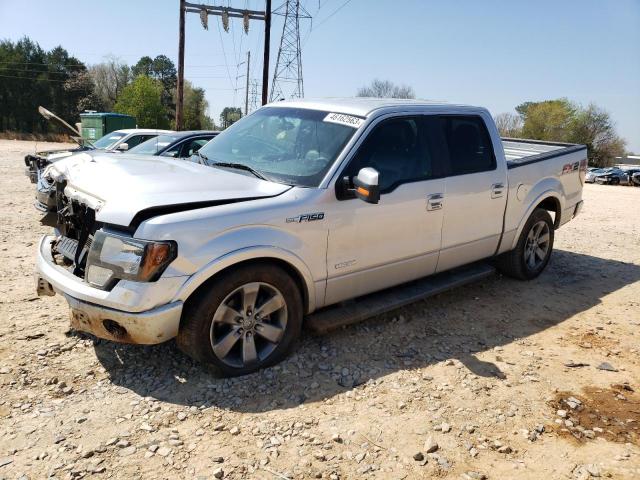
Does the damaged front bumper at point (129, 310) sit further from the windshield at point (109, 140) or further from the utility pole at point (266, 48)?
the utility pole at point (266, 48)

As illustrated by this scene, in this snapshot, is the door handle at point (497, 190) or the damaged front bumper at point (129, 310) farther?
the door handle at point (497, 190)

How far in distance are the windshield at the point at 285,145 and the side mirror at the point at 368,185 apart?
12.0 inches

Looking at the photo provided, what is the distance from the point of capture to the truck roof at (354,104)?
158 inches

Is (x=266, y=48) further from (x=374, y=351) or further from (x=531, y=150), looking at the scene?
(x=374, y=351)

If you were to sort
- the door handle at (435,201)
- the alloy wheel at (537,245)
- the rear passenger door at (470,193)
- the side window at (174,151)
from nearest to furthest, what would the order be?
the door handle at (435,201)
the rear passenger door at (470,193)
the alloy wheel at (537,245)
the side window at (174,151)

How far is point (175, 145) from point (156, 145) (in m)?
0.40

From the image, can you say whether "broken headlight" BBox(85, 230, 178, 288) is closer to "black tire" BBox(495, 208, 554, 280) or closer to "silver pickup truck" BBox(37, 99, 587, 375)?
"silver pickup truck" BBox(37, 99, 587, 375)

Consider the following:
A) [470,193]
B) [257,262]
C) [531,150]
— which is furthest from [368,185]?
[531,150]

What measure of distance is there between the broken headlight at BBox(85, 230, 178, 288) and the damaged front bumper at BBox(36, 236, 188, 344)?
2.2 inches

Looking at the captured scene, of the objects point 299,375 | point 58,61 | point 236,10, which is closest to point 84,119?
point 236,10

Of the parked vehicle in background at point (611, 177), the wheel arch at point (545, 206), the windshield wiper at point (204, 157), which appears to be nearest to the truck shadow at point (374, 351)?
the wheel arch at point (545, 206)

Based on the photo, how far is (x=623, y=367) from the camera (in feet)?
12.8

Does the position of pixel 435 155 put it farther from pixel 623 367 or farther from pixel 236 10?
pixel 236 10

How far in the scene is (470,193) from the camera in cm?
453
